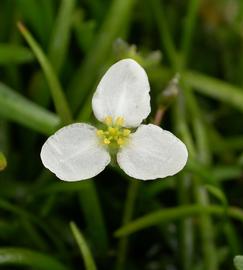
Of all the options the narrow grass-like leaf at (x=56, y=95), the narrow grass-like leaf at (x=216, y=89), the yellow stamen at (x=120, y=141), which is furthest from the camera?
the narrow grass-like leaf at (x=216, y=89)

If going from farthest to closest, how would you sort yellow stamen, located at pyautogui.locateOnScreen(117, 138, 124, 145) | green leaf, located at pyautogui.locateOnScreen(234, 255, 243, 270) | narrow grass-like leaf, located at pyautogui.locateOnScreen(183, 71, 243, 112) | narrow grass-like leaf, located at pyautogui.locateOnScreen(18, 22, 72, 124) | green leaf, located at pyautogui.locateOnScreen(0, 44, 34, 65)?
narrow grass-like leaf, located at pyautogui.locateOnScreen(183, 71, 243, 112), green leaf, located at pyautogui.locateOnScreen(0, 44, 34, 65), narrow grass-like leaf, located at pyautogui.locateOnScreen(18, 22, 72, 124), yellow stamen, located at pyautogui.locateOnScreen(117, 138, 124, 145), green leaf, located at pyautogui.locateOnScreen(234, 255, 243, 270)

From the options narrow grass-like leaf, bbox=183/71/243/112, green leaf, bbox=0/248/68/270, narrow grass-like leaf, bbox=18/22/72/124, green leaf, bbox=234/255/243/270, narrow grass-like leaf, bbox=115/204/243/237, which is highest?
narrow grass-like leaf, bbox=183/71/243/112

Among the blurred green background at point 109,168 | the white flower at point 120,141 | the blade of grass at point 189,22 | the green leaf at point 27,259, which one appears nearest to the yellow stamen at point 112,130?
the white flower at point 120,141

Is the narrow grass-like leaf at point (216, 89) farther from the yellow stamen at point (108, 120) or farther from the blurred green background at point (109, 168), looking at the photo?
the yellow stamen at point (108, 120)

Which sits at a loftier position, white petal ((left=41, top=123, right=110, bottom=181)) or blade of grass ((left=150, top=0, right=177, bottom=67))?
blade of grass ((left=150, top=0, right=177, bottom=67))

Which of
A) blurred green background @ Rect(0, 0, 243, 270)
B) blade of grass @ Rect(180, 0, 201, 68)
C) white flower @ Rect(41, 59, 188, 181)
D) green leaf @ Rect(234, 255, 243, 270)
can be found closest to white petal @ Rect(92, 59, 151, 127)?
white flower @ Rect(41, 59, 188, 181)

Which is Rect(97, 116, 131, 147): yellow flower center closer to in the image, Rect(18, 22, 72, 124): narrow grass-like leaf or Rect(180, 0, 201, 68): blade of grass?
Rect(18, 22, 72, 124): narrow grass-like leaf

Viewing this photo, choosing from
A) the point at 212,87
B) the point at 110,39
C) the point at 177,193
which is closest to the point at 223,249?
the point at 177,193
